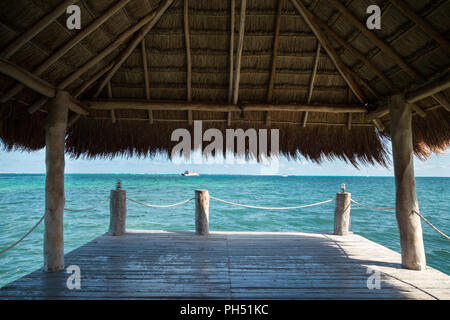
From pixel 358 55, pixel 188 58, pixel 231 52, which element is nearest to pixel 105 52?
pixel 188 58

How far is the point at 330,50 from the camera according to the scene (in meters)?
3.54

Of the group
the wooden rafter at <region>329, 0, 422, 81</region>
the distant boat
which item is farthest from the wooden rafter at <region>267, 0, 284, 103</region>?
the distant boat

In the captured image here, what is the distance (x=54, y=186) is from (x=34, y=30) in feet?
4.92

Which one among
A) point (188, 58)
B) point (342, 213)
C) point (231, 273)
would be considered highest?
point (188, 58)

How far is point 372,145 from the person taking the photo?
14.0 ft

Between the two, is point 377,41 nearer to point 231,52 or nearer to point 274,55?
point 274,55

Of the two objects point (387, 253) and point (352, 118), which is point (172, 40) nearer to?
point (352, 118)

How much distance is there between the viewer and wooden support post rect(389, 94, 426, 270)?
290 centimetres

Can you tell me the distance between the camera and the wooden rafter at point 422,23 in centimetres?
238

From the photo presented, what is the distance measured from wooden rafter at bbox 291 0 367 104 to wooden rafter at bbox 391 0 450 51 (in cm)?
103

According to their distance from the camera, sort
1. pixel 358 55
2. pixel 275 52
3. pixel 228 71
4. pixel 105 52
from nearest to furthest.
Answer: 1. pixel 105 52
2. pixel 358 55
3. pixel 275 52
4. pixel 228 71

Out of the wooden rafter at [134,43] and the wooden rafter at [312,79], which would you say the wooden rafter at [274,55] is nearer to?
the wooden rafter at [312,79]

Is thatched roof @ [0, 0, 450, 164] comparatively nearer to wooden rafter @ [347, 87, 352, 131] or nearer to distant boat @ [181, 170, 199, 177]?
wooden rafter @ [347, 87, 352, 131]
